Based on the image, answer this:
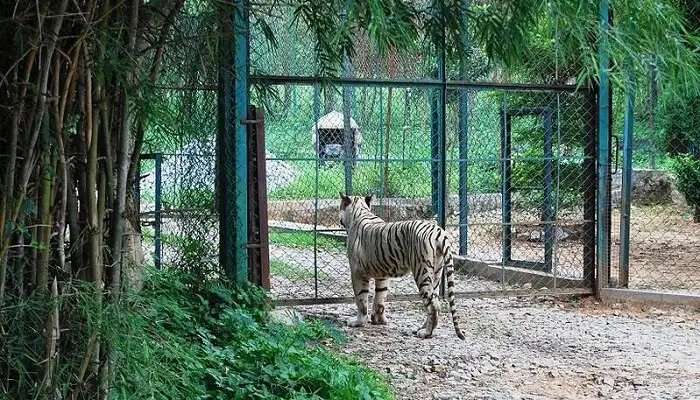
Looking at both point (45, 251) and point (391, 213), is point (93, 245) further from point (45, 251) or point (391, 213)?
point (391, 213)

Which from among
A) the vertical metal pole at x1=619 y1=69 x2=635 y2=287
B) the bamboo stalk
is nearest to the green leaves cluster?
the bamboo stalk

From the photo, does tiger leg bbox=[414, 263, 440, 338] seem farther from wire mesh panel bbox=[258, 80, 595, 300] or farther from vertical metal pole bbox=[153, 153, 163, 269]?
vertical metal pole bbox=[153, 153, 163, 269]

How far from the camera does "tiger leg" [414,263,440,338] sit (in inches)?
214

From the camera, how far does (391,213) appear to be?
24.5 feet

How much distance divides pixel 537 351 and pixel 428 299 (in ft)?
2.71

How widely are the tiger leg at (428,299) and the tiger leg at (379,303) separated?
33cm

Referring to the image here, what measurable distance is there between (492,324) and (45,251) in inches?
160

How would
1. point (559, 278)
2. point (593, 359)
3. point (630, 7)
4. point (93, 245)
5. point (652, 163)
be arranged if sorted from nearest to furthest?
1. point (93, 245)
2. point (630, 7)
3. point (593, 359)
4. point (559, 278)
5. point (652, 163)

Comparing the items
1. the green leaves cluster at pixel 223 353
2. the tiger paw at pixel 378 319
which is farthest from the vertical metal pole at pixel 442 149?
the green leaves cluster at pixel 223 353

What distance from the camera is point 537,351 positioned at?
502 cm

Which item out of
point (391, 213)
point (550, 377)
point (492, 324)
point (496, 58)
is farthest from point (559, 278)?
point (496, 58)

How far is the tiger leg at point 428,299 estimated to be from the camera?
5426 mm

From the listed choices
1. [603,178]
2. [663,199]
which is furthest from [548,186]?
[663,199]

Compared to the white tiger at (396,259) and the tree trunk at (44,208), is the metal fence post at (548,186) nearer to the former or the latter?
the white tiger at (396,259)
